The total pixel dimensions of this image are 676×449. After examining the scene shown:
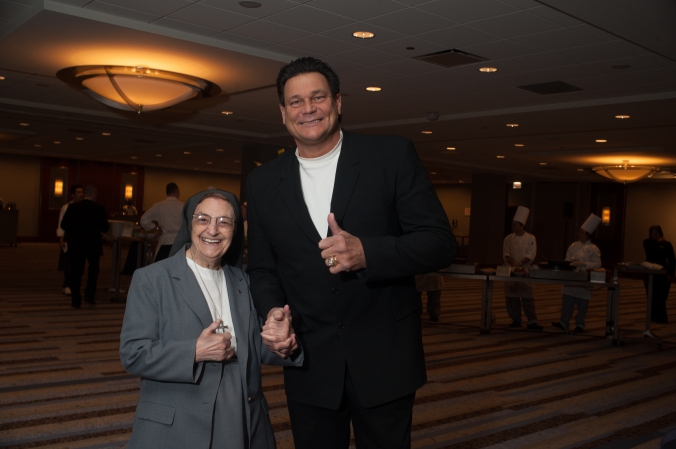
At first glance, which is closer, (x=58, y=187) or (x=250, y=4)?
(x=250, y=4)

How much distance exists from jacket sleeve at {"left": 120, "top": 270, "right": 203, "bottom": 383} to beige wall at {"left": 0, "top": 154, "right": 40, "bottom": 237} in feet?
77.4

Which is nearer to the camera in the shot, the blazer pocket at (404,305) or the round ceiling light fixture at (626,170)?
the blazer pocket at (404,305)

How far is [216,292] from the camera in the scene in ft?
6.99

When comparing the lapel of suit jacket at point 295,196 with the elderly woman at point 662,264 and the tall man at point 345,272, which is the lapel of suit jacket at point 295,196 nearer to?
the tall man at point 345,272

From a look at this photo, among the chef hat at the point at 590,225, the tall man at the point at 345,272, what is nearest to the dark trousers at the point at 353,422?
the tall man at the point at 345,272

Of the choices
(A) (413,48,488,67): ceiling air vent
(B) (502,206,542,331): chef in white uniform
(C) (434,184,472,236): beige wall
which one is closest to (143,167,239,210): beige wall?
(C) (434,184,472,236): beige wall

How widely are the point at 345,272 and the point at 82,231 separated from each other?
7925 mm

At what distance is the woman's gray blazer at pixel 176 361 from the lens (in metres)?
1.90

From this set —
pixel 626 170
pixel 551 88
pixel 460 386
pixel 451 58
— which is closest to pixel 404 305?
pixel 460 386

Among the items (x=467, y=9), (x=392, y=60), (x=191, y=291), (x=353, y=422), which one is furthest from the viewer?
(x=392, y=60)

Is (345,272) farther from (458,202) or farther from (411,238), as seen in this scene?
(458,202)

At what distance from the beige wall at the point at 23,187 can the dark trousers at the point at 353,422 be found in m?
24.0

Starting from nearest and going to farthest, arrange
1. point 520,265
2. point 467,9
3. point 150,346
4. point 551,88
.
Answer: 1. point 150,346
2. point 467,9
3. point 551,88
4. point 520,265

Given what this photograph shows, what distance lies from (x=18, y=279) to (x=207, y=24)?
7.34 metres
